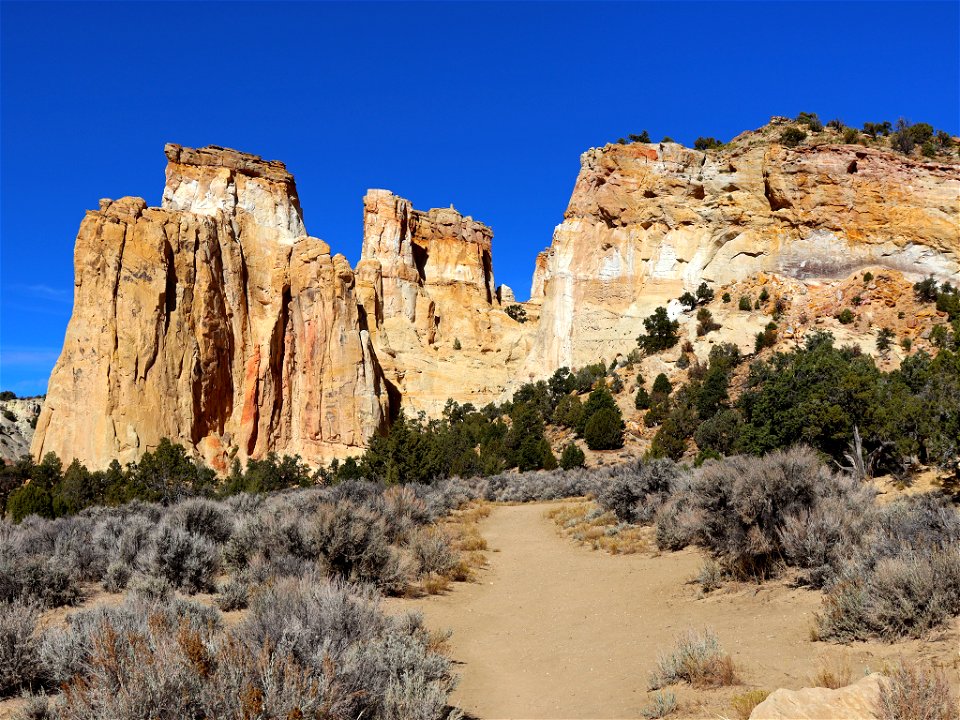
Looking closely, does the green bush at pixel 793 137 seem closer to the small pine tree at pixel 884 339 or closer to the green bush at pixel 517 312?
the small pine tree at pixel 884 339

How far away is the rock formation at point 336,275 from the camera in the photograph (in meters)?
41.2

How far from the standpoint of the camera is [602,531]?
42.0ft

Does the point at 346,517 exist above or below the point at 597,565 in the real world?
above

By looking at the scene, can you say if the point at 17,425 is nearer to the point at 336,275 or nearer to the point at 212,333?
the point at 212,333

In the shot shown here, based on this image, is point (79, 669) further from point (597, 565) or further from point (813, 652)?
point (597, 565)

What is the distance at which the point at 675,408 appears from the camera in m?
35.6

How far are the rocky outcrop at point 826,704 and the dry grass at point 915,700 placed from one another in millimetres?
65

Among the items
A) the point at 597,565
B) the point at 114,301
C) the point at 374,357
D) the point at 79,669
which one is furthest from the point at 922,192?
the point at 114,301

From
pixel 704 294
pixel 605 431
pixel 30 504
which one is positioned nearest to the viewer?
pixel 30 504

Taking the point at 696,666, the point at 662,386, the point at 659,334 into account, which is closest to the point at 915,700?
the point at 696,666

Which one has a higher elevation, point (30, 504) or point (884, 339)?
point (884, 339)

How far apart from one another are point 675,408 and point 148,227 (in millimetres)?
37243

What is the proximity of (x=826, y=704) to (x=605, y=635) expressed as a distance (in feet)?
11.7

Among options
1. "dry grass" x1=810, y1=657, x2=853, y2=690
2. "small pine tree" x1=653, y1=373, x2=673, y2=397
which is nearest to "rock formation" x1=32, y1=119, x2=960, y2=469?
"small pine tree" x1=653, y1=373, x2=673, y2=397
